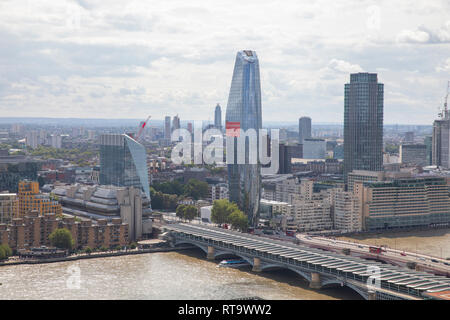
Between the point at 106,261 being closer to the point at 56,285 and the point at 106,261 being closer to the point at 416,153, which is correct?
the point at 56,285

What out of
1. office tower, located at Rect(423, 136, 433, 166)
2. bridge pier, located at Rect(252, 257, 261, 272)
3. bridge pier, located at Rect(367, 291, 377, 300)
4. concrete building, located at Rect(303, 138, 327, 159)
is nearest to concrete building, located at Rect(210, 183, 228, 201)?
bridge pier, located at Rect(252, 257, 261, 272)

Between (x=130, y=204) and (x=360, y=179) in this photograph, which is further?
(x=360, y=179)

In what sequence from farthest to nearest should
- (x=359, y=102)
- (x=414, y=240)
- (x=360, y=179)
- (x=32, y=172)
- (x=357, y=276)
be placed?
1. (x=359, y=102)
2. (x=32, y=172)
3. (x=360, y=179)
4. (x=414, y=240)
5. (x=357, y=276)

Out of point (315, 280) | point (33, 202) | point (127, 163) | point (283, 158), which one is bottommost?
point (315, 280)

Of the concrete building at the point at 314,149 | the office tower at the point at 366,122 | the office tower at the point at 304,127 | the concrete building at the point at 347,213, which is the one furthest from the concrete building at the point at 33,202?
the office tower at the point at 304,127

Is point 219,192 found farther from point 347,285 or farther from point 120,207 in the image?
point 347,285

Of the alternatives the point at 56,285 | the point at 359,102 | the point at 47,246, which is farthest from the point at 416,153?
the point at 56,285

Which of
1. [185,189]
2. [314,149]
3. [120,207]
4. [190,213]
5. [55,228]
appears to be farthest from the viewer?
[314,149]

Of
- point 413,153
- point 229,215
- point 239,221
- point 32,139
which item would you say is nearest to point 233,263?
point 239,221
